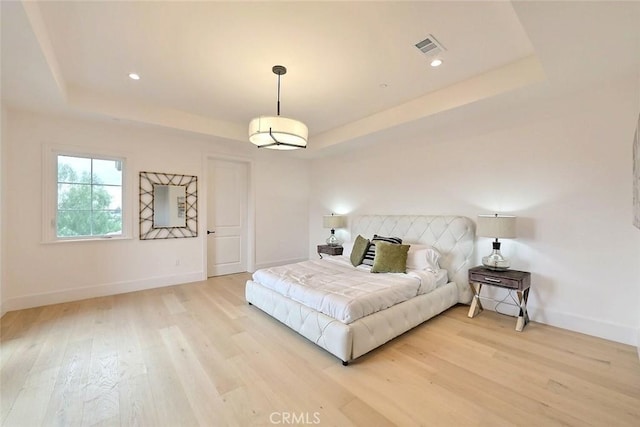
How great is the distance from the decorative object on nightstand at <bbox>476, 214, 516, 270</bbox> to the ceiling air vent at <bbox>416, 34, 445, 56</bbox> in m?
1.89

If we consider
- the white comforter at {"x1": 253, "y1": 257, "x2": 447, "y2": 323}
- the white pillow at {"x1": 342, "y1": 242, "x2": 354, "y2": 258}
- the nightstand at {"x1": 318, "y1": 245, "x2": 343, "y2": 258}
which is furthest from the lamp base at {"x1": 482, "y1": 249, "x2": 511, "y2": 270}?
the nightstand at {"x1": 318, "y1": 245, "x2": 343, "y2": 258}

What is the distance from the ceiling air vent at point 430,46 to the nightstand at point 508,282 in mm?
2419

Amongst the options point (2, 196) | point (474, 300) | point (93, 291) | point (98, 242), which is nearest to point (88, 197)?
point (98, 242)

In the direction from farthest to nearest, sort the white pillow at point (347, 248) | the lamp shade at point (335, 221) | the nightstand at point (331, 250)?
the lamp shade at point (335, 221) < the nightstand at point (331, 250) < the white pillow at point (347, 248)

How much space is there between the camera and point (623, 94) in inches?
102

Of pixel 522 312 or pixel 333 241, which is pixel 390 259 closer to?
pixel 522 312

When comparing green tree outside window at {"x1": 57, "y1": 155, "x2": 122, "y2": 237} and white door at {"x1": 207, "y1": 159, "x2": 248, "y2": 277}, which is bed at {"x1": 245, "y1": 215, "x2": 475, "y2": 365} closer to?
white door at {"x1": 207, "y1": 159, "x2": 248, "y2": 277}

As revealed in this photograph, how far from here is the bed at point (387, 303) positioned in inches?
91.0

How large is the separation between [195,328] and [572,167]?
175 inches

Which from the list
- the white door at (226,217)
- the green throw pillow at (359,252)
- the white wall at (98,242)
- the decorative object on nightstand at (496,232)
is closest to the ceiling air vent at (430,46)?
the decorative object on nightstand at (496,232)

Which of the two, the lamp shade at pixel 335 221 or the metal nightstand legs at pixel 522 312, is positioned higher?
the lamp shade at pixel 335 221

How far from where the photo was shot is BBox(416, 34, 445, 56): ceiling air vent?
2.33 meters

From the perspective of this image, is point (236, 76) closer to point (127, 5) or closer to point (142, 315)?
point (127, 5)

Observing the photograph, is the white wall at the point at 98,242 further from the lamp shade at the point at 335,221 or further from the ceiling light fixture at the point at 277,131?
the ceiling light fixture at the point at 277,131
